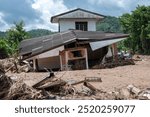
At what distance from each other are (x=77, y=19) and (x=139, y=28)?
18.4ft

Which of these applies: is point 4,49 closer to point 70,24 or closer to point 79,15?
point 70,24

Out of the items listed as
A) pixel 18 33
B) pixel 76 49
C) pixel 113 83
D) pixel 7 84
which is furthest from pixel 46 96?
pixel 18 33

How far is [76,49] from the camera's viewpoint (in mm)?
22062

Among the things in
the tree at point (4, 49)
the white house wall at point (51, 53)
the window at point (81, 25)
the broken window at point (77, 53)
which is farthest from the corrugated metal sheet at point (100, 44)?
the tree at point (4, 49)

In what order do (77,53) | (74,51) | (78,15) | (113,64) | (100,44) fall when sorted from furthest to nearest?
(78,15) < (100,44) < (77,53) < (74,51) < (113,64)

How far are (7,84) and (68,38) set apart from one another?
1255 cm

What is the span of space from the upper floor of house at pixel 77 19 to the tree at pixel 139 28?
3.05 m

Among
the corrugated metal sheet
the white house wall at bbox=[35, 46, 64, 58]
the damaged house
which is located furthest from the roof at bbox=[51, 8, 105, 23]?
the white house wall at bbox=[35, 46, 64, 58]

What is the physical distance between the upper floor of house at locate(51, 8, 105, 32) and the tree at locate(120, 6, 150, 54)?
3.05 meters

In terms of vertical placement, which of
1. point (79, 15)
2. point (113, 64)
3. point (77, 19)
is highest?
point (79, 15)

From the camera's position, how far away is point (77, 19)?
35156 mm

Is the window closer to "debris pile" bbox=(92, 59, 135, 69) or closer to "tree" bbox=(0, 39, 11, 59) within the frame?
"tree" bbox=(0, 39, 11, 59)

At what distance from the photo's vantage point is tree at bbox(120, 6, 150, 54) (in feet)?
112

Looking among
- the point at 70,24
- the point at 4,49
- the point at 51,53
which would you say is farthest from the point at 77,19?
the point at 51,53
